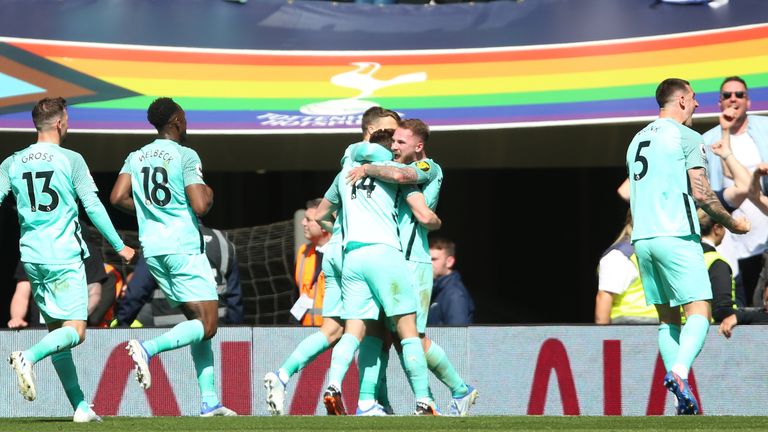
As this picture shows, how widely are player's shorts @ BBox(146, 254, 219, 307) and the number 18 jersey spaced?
5 centimetres

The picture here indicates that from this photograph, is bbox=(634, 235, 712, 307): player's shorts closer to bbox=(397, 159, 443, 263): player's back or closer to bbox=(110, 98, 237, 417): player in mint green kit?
bbox=(397, 159, 443, 263): player's back

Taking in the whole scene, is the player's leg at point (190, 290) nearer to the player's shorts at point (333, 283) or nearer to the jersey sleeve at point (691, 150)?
the player's shorts at point (333, 283)

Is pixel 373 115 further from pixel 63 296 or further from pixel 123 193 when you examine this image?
pixel 63 296

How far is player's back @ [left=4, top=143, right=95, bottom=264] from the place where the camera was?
8062 mm

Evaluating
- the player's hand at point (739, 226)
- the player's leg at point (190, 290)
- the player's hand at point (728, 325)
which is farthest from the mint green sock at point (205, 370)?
the player's hand at point (728, 325)

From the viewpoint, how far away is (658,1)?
42.9 ft

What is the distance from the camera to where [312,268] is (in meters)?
11.1

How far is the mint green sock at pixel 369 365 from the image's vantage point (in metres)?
8.39

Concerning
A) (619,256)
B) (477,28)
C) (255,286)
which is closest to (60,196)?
(619,256)

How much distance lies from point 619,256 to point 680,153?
200 centimetres

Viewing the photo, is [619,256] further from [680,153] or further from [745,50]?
[745,50]

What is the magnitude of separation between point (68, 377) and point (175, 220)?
110 centimetres

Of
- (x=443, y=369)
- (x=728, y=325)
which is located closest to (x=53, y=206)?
(x=443, y=369)

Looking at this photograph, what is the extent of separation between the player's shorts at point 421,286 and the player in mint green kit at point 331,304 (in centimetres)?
47
